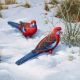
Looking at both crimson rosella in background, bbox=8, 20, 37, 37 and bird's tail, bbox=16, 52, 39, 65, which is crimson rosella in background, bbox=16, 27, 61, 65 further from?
crimson rosella in background, bbox=8, 20, 37, 37

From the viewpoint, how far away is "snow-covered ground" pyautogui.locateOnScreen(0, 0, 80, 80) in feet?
13.3

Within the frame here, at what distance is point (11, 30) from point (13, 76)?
152 cm

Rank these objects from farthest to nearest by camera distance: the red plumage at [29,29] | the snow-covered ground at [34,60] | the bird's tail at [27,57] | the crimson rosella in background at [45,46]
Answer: the red plumage at [29,29] → the crimson rosella in background at [45,46] → the bird's tail at [27,57] → the snow-covered ground at [34,60]

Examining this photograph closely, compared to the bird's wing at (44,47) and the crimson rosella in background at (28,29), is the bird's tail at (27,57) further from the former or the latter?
the crimson rosella in background at (28,29)

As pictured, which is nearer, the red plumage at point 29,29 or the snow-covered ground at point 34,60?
the snow-covered ground at point 34,60

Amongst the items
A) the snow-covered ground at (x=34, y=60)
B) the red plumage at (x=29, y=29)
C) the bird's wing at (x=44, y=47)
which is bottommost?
the snow-covered ground at (x=34, y=60)

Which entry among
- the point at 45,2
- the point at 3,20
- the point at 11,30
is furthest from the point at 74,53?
the point at 45,2

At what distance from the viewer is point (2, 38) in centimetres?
512

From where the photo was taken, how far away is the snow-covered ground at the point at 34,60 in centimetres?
404

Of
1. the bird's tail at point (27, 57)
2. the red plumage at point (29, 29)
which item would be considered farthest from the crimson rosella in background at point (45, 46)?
the red plumage at point (29, 29)

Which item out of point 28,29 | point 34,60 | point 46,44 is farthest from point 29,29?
point 34,60

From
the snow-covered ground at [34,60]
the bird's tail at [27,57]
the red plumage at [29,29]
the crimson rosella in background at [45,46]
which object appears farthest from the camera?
the red plumage at [29,29]

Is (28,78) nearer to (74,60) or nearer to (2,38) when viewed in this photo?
(74,60)

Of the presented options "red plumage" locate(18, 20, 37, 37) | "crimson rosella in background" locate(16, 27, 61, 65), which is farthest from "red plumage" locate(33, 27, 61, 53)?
"red plumage" locate(18, 20, 37, 37)
